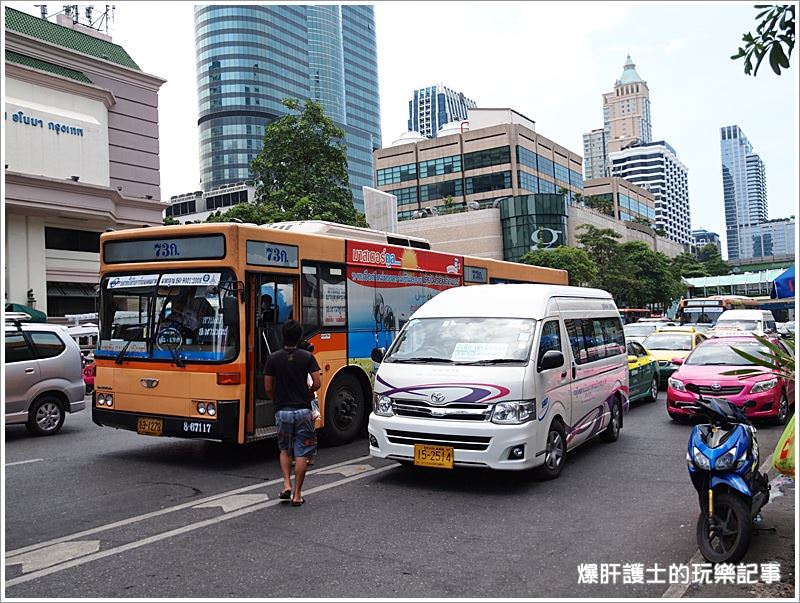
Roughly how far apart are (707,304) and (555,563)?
35.7 meters

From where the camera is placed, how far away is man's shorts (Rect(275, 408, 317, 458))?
6832mm

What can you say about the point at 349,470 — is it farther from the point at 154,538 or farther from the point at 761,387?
the point at 761,387

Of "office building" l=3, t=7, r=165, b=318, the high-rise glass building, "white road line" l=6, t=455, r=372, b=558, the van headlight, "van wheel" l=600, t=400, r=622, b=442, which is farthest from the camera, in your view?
the high-rise glass building

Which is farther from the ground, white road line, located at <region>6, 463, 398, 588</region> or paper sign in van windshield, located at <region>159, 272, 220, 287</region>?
paper sign in van windshield, located at <region>159, 272, 220, 287</region>

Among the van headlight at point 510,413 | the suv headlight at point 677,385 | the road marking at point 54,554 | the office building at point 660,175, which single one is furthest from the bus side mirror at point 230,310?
the office building at point 660,175

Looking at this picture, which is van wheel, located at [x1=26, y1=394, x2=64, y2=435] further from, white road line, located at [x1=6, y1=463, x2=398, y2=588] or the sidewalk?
the sidewalk

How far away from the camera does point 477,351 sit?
7.73 metres

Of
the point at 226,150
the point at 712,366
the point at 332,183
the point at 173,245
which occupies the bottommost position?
the point at 712,366

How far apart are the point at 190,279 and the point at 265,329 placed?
109 cm

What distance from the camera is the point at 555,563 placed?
5078 millimetres

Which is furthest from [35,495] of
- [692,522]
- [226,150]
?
[226,150]

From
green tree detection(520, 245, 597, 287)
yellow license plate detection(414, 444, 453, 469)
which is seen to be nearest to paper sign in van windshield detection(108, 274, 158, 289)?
yellow license plate detection(414, 444, 453, 469)

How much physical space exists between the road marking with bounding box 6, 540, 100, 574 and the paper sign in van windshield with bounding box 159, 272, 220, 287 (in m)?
3.35

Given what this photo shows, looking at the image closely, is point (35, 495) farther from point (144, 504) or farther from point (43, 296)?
point (43, 296)
